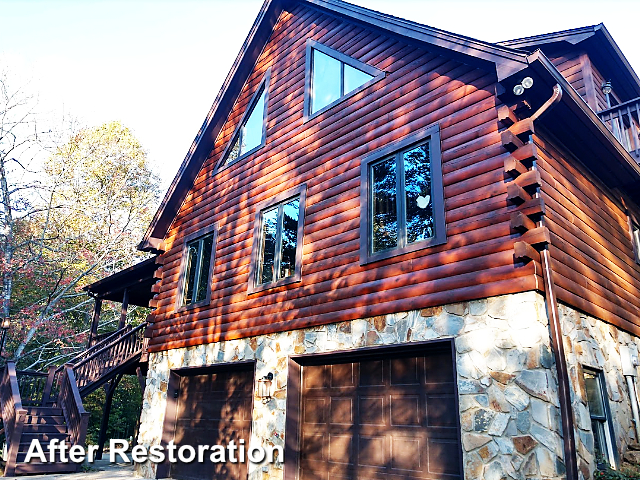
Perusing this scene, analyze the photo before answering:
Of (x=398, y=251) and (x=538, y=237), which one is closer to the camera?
(x=538, y=237)

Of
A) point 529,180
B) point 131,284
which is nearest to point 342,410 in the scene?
point 529,180

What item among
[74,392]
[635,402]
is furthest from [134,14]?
[635,402]

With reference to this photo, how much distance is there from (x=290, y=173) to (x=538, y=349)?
227 inches

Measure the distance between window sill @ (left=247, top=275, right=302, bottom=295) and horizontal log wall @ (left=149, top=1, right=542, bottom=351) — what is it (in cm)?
10

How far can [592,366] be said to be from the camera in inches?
253

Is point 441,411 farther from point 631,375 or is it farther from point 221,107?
point 221,107

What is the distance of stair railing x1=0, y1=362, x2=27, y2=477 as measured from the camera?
1016cm

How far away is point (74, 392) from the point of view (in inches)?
455

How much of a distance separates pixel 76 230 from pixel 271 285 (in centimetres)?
1782

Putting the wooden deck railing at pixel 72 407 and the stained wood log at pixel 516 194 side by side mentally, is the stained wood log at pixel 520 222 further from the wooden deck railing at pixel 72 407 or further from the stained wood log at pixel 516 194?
the wooden deck railing at pixel 72 407

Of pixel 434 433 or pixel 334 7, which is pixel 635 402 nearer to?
pixel 434 433

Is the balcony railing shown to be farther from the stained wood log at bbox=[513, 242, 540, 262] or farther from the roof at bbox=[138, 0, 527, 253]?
the stained wood log at bbox=[513, 242, 540, 262]

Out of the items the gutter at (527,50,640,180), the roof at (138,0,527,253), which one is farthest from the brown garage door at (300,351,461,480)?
the roof at (138,0,527,253)

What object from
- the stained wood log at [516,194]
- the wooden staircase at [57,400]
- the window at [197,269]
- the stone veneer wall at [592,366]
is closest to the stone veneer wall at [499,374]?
the stone veneer wall at [592,366]
